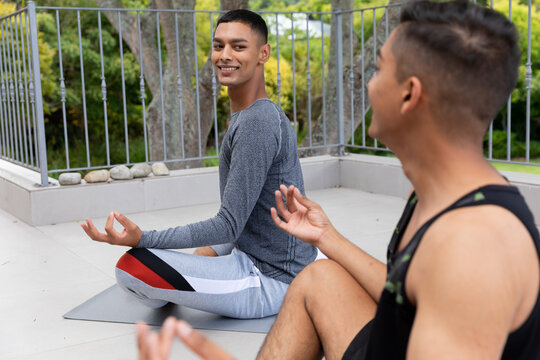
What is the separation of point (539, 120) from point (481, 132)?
14.8 meters

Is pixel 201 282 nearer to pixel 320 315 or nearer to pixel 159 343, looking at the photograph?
pixel 320 315

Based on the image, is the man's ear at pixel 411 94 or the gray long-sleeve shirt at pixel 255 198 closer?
the man's ear at pixel 411 94

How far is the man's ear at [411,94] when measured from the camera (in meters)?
1.11

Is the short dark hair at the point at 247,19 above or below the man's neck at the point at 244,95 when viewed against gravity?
above

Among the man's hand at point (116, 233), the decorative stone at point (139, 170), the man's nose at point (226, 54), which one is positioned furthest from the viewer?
the decorative stone at point (139, 170)

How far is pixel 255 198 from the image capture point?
2.44m

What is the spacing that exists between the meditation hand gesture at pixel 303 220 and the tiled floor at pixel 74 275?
2.69 ft

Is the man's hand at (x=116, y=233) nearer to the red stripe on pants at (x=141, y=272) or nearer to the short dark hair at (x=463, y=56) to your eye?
the red stripe on pants at (x=141, y=272)

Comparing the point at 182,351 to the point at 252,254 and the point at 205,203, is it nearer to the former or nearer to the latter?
the point at 252,254

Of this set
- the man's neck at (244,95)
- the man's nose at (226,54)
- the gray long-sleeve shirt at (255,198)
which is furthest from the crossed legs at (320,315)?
the man's nose at (226,54)

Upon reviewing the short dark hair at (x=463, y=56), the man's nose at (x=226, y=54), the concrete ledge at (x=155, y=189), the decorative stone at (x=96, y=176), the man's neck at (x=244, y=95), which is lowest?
the concrete ledge at (x=155, y=189)

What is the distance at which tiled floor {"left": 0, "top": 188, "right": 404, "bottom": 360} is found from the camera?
256 centimetres

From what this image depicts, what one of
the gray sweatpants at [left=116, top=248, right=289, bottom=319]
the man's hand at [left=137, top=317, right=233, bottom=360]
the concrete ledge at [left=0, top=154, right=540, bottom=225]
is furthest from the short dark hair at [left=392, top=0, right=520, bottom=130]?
the concrete ledge at [left=0, top=154, right=540, bottom=225]

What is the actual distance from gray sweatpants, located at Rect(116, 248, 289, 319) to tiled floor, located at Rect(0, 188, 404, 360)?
0.41ft
